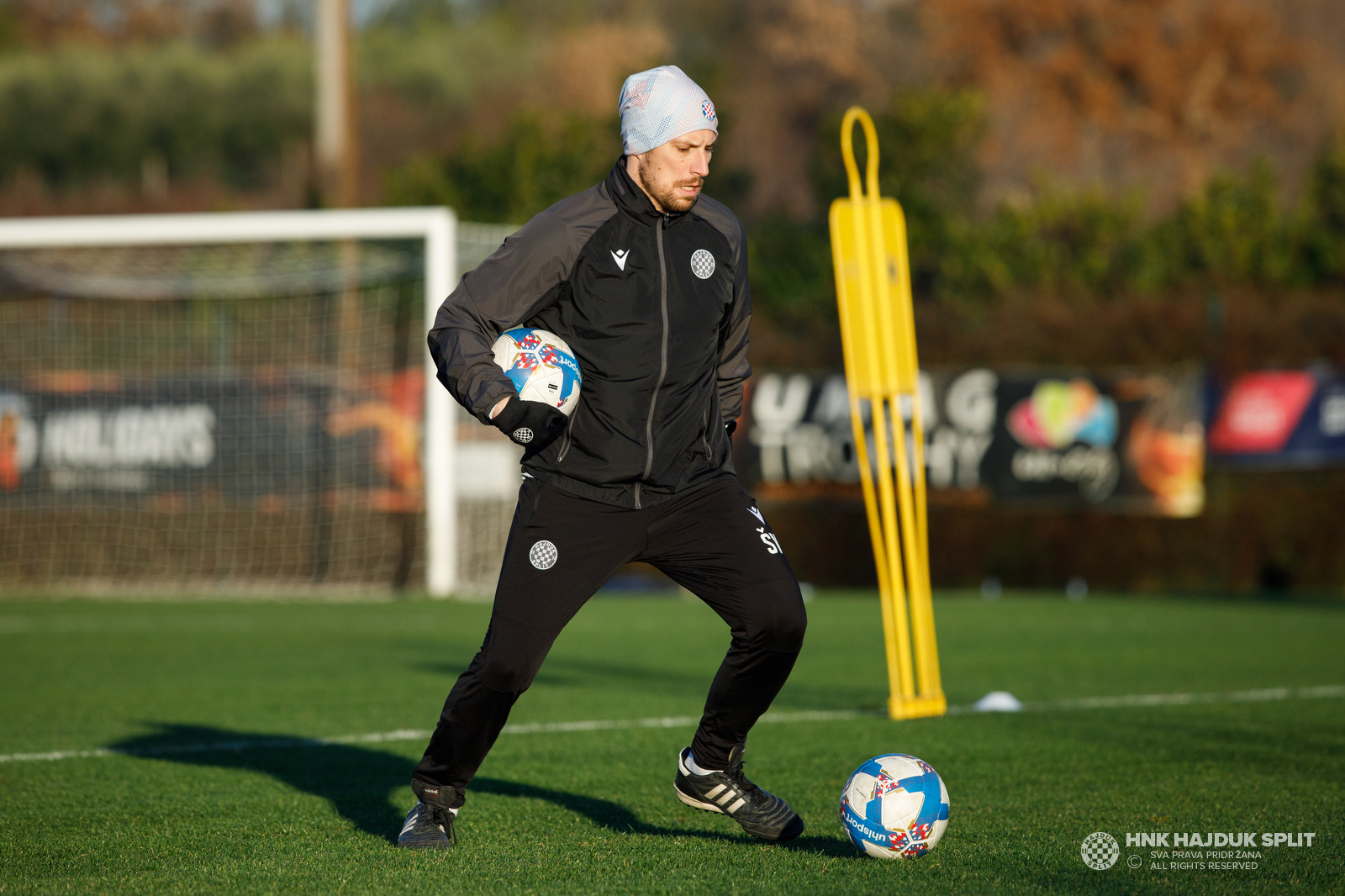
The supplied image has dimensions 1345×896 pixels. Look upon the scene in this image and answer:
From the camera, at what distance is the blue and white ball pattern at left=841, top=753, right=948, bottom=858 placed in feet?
13.9

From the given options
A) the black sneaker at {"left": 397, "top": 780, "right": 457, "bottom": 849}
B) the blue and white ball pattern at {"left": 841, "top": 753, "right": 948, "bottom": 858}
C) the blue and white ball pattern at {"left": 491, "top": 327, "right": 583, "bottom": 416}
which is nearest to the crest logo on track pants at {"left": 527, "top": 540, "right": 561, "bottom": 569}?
the blue and white ball pattern at {"left": 491, "top": 327, "right": 583, "bottom": 416}

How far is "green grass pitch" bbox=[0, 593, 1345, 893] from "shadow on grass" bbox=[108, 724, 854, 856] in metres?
0.02

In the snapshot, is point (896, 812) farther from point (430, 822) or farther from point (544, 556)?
point (430, 822)

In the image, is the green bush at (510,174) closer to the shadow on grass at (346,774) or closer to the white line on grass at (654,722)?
the white line on grass at (654,722)

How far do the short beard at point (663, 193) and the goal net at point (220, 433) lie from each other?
10420 millimetres

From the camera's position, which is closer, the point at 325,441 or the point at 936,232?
the point at 325,441

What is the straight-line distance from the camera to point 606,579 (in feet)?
14.6

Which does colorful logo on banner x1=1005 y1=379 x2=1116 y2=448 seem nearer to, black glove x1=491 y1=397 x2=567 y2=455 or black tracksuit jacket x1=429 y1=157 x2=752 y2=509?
black tracksuit jacket x1=429 y1=157 x2=752 y2=509

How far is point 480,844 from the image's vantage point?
453 cm

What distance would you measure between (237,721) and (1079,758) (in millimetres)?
3938

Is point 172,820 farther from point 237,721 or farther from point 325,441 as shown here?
point 325,441

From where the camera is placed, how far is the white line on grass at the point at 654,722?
623cm

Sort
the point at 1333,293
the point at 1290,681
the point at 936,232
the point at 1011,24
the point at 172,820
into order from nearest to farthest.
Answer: the point at 172,820, the point at 1290,681, the point at 1333,293, the point at 936,232, the point at 1011,24

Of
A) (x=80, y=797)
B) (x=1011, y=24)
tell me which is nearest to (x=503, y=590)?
(x=80, y=797)
